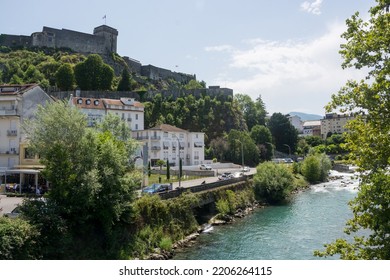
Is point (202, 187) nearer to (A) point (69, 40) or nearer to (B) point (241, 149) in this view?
(B) point (241, 149)

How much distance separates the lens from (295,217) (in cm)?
3506

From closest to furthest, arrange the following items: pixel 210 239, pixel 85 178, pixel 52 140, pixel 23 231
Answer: pixel 23 231, pixel 85 178, pixel 52 140, pixel 210 239

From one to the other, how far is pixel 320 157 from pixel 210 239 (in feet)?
155

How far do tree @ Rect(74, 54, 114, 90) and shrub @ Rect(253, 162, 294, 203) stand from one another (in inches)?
1962

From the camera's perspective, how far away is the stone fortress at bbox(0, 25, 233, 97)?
99.1 metres

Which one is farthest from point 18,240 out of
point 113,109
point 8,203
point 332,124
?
point 332,124

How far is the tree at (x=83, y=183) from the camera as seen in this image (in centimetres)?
1902

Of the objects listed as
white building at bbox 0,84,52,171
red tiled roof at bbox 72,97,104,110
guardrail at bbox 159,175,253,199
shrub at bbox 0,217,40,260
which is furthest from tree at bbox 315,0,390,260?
red tiled roof at bbox 72,97,104,110

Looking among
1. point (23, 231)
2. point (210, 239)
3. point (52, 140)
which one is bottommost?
point (210, 239)

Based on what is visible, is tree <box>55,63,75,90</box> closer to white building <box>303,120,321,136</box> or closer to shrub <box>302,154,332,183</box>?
shrub <box>302,154,332,183</box>

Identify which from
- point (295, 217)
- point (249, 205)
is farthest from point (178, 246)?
point (249, 205)

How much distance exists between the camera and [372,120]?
992 centimetres
